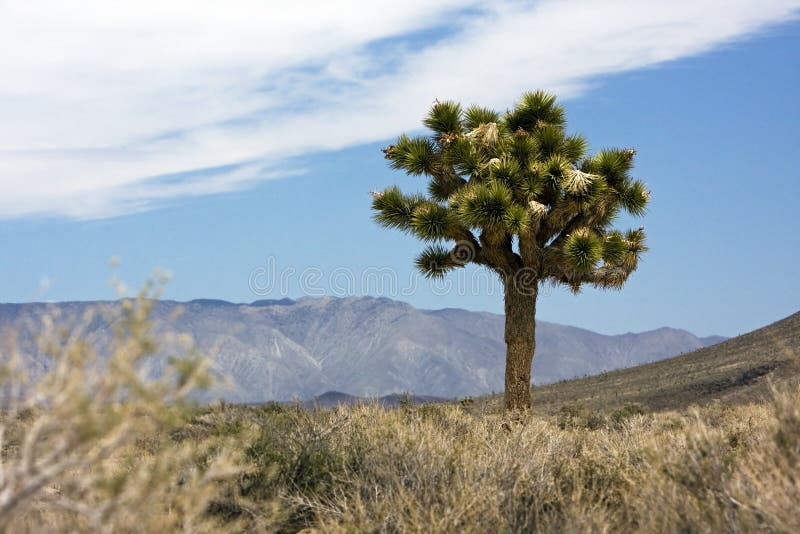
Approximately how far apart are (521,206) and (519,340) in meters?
3.16

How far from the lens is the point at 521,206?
65.4 ft

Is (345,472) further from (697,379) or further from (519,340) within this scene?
(697,379)

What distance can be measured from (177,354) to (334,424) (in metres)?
6.34

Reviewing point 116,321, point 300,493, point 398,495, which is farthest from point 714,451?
point 116,321

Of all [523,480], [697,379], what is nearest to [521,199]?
[523,480]

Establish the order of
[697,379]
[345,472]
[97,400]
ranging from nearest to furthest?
[97,400], [345,472], [697,379]

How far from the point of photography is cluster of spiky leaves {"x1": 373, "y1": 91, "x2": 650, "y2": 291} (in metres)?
20.0

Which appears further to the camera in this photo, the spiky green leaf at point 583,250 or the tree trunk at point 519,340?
the tree trunk at point 519,340

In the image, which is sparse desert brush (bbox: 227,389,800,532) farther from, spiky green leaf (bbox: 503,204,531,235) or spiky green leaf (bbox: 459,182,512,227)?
spiky green leaf (bbox: 459,182,512,227)

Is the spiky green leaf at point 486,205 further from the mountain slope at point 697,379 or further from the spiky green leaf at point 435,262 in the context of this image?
the mountain slope at point 697,379

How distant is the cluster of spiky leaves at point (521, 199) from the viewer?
20000 millimetres

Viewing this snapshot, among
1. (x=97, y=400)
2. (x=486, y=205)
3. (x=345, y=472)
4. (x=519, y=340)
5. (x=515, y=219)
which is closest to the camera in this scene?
(x=97, y=400)

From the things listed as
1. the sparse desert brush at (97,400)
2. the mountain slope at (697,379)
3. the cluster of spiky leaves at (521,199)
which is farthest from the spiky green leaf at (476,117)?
the sparse desert brush at (97,400)

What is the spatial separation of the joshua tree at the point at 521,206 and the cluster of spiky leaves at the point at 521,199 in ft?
0.09
